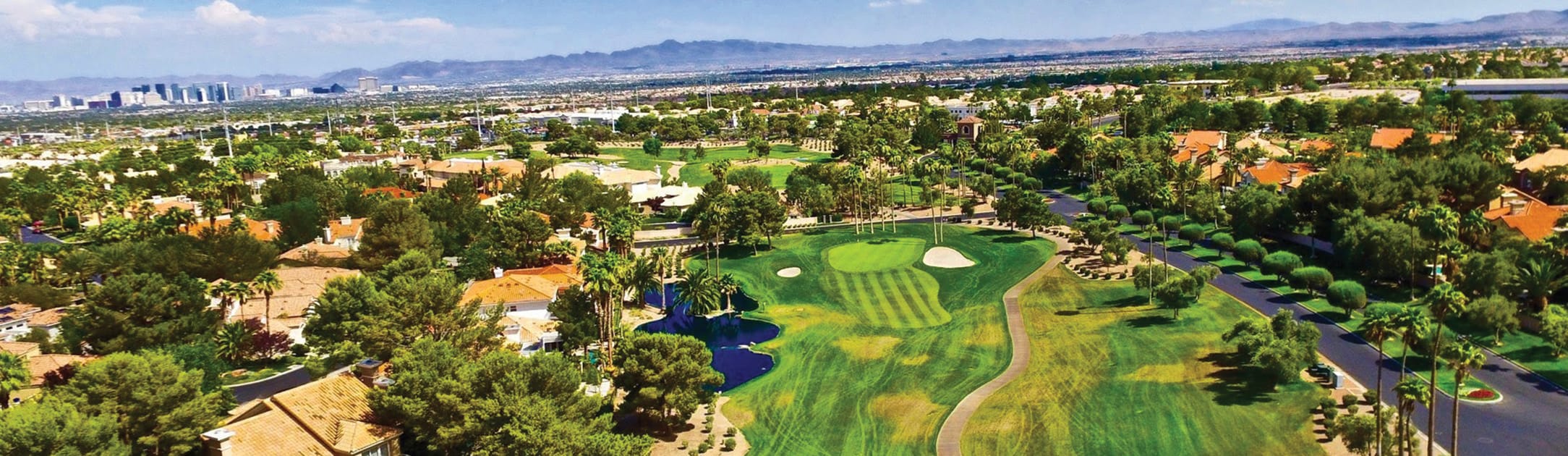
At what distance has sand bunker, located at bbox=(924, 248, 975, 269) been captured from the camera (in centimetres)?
7119

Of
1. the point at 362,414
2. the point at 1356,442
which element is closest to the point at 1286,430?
the point at 1356,442

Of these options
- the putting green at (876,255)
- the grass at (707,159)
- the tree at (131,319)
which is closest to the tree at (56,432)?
the tree at (131,319)

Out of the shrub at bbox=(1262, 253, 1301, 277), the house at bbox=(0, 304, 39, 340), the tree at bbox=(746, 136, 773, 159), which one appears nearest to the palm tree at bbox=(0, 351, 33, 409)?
the house at bbox=(0, 304, 39, 340)

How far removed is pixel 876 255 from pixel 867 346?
24.0 meters

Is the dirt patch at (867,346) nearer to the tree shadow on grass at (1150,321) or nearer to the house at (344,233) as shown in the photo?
the tree shadow on grass at (1150,321)

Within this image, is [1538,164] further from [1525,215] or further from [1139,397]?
[1139,397]

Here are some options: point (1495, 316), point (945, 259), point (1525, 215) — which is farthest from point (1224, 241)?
point (1495, 316)

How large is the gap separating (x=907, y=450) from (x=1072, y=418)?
308 inches

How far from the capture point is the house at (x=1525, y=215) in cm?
6012

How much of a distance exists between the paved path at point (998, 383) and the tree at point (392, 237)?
38.3 metres

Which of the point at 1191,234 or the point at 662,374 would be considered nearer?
the point at 662,374

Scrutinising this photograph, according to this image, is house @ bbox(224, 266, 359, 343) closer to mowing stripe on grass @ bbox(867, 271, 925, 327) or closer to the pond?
the pond

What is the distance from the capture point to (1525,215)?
205 ft

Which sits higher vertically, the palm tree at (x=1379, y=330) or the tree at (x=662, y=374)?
the palm tree at (x=1379, y=330)
